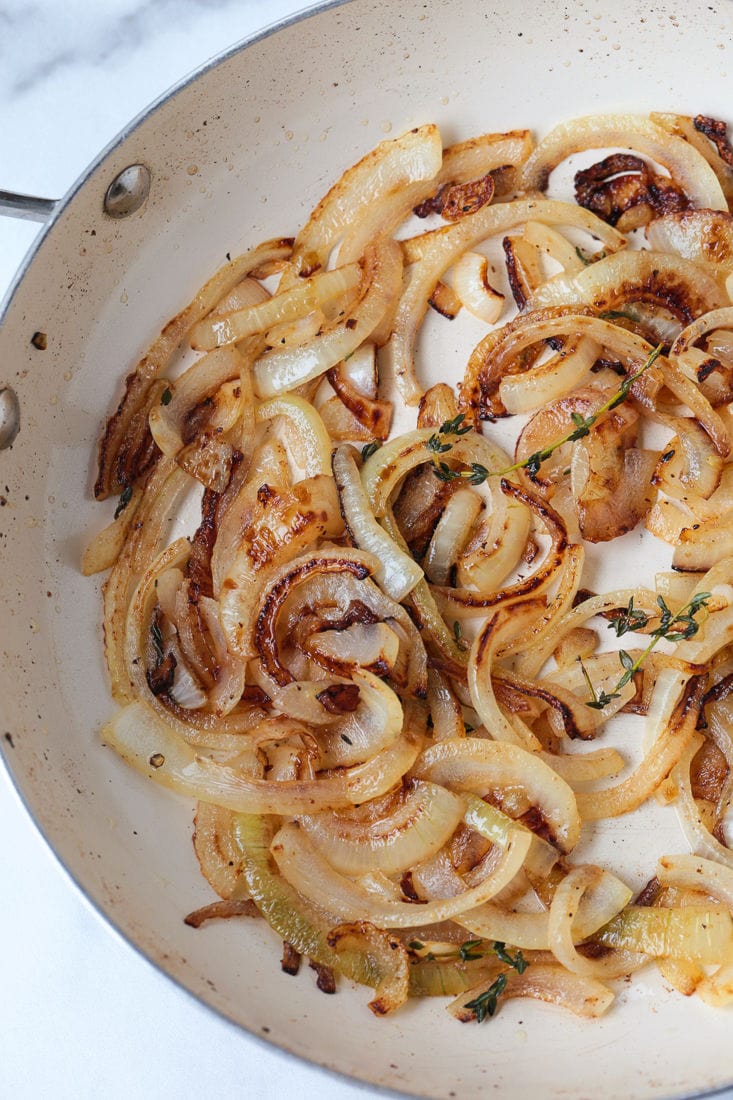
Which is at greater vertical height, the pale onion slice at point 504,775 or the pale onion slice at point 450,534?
the pale onion slice at point 450,534

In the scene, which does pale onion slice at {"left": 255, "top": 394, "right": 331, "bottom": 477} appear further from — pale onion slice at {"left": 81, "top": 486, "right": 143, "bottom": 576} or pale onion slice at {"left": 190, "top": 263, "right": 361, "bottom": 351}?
pale onion slice at {"left": 81, "top": 486, "right": 143, "bottom": 576}

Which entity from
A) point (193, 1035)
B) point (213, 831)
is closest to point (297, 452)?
point (213, 831)

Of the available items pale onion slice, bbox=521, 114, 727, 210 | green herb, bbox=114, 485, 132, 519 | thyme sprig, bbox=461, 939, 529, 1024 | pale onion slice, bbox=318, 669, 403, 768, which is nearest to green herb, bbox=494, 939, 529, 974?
thyme sprig, bbox=461, 939, 529, 1024


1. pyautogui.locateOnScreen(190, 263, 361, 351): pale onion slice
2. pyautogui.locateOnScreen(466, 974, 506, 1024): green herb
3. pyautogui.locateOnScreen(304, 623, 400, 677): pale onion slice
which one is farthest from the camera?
pyautogui.locateOnScreen(190, 263, 361, 351): pale onion slice

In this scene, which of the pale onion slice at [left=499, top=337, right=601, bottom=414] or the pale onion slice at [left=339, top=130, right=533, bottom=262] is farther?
the pale onion slice at [left=339, top=130, right=533, bottom=262]

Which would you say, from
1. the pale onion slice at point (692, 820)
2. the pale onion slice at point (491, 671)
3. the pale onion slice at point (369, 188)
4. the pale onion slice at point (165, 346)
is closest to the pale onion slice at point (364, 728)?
the pale onion slice at point (491, 671)

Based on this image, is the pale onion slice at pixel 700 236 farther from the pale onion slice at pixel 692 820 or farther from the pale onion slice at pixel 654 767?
the pale onion slice at pixel 692 820

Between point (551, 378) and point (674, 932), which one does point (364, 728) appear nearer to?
point (674, 932)
